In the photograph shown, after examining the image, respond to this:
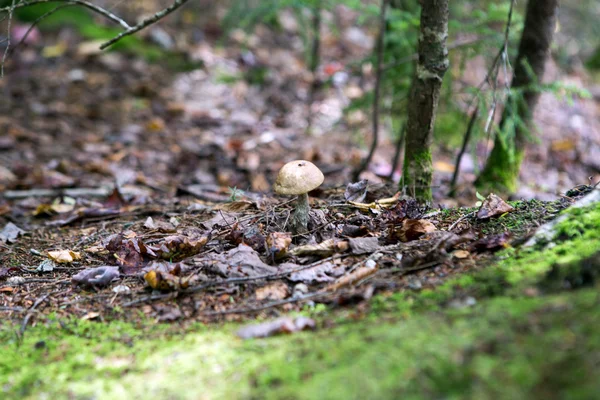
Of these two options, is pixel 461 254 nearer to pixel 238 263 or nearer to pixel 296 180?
pixel 296 180

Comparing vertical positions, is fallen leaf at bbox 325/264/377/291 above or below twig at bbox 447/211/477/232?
below

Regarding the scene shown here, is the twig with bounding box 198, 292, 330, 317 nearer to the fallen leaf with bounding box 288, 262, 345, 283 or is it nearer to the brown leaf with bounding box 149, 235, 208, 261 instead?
the fallen leaf with bounding box 288, 262, 345, 283

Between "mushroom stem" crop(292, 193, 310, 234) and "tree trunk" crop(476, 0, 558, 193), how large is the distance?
Result: 1.97 meters

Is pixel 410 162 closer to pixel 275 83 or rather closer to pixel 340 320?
pixel 340 320

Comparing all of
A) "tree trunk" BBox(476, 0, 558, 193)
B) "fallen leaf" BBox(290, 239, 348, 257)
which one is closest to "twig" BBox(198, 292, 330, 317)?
"fallen leaf" BBox(290, 239, 348, 257)

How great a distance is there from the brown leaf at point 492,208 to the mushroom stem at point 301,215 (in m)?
1.11

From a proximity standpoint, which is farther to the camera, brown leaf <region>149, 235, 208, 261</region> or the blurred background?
the blurred background

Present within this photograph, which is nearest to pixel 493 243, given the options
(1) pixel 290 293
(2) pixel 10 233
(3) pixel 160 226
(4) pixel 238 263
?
(1) pixel 290 293

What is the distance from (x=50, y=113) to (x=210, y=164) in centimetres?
317

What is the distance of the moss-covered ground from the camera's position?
1.68 m

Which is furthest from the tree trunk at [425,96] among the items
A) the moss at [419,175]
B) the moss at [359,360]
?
the moss at [359,360]

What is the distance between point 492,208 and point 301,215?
1.23 metres

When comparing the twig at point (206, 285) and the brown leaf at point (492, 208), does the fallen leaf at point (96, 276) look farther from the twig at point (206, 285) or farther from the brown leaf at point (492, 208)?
the brown leaf at point (492, 208)

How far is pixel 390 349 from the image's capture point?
6.17 ft
